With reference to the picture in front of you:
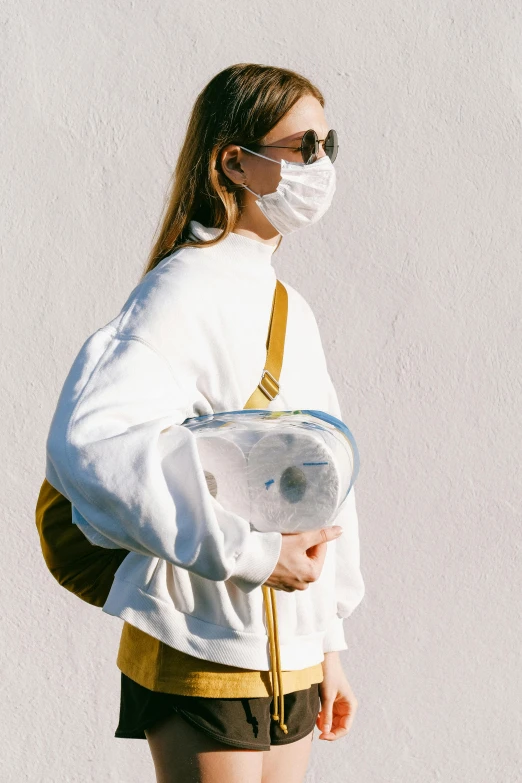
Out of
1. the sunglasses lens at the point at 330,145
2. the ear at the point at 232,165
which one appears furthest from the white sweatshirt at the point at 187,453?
the sunglasses lens at the point at 330,145

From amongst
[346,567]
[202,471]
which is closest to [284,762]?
[346,567]

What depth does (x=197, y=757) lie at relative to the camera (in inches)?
59.6

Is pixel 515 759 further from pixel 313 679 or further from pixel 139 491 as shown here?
pixel 139 491

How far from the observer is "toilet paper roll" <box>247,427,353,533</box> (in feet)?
4.50

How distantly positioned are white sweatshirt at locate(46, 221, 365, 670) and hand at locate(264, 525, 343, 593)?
36 millimetres

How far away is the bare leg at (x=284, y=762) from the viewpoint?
5.42ft

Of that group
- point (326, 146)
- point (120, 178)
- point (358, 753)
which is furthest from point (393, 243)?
point (358, 753)

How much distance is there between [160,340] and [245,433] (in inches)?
7.7

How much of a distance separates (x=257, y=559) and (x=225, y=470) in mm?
132

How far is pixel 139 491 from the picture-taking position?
4.25 ft

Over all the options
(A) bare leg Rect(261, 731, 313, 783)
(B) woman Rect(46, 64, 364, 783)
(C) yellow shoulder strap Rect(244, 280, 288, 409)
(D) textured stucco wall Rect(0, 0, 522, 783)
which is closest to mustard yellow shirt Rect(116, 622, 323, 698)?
(B) woman Rect(46, 64, 364, 783)

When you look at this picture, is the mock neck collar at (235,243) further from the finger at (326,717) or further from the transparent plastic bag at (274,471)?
the finger at (326,717)

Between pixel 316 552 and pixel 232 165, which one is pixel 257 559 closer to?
pixel 316 552

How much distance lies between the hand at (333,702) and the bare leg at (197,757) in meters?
0.33
